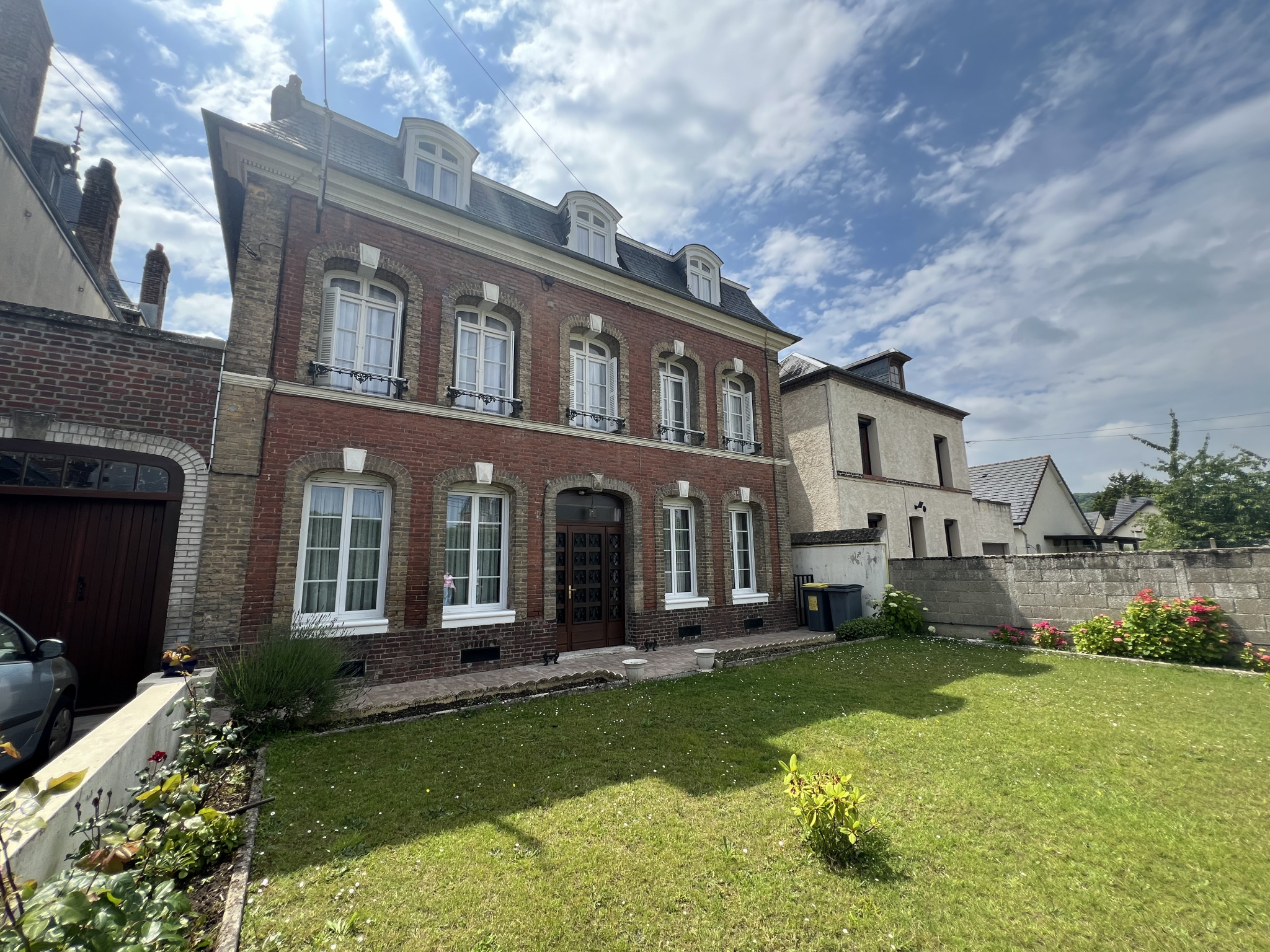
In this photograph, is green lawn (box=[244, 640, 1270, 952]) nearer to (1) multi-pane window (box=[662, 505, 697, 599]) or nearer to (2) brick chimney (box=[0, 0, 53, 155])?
(1) multi-pane window (box=[662, 505, 697, 599])

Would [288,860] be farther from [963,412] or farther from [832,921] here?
[963,412]

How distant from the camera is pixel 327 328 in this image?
8.20 m

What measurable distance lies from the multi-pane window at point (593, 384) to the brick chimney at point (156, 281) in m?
15.7

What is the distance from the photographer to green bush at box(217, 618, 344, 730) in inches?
211

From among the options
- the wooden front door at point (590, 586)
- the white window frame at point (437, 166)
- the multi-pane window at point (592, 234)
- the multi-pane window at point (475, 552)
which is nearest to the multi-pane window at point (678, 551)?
the wooden front door at point (590, 586)

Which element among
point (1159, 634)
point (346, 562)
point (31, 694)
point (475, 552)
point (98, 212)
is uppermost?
point (98, 212)

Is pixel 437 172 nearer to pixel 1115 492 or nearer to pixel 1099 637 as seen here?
pixel 1099 637

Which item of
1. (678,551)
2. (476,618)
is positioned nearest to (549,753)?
(476,618)

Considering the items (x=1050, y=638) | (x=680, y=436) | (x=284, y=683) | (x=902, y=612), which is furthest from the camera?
(x=680, y=436)

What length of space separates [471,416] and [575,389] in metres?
2.52

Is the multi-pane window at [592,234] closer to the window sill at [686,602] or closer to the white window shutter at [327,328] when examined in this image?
the white window shutter at [327,328]

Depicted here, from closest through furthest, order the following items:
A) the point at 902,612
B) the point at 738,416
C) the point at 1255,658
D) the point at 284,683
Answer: the point at 284,683 → the point at 1255,658 → the point at 902,612 → the point at 738,416

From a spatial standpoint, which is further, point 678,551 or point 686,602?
point 678,551

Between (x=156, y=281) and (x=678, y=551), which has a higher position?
(x=156, y=281)
